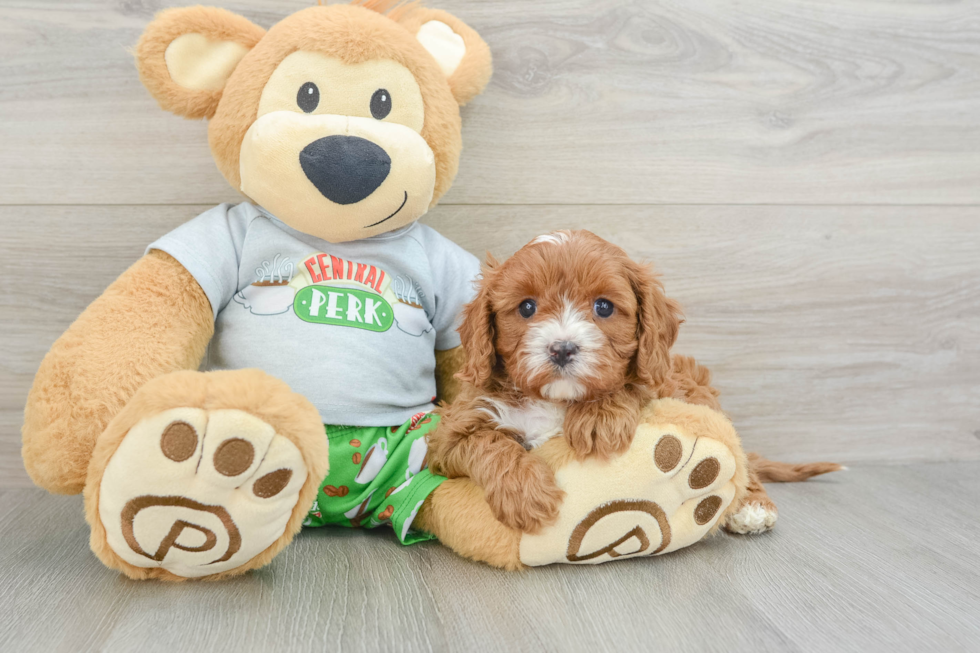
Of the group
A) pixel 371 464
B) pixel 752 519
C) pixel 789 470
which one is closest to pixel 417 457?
pixel 371 464

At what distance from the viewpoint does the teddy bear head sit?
1.24 m

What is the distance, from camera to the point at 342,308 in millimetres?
1351

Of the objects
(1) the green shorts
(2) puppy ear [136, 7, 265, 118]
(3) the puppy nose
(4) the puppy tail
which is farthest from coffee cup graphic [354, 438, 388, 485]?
(4) the puppy tail

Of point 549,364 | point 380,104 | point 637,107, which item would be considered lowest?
point 549,364

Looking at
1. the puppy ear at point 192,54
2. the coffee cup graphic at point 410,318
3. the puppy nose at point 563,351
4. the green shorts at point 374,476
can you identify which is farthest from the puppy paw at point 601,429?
the puppy ear at point 192,54

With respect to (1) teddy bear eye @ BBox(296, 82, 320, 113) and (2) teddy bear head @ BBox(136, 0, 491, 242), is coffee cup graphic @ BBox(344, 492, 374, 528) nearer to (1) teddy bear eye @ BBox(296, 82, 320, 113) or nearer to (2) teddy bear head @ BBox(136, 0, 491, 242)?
(2) teddy bear head @ BBox(136, 0, 491, 242)

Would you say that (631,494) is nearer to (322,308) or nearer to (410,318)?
(410,318)

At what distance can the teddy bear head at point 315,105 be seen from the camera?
124 centimetres

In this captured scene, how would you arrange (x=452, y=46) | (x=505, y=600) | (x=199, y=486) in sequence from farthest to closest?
1. (x=452, y=46)
2. (x=505, y=600)
3. (x=199, y=486)

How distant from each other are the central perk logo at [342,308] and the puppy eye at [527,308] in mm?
323

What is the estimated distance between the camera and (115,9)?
5.00 feet

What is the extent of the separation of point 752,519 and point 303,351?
89 centimetres

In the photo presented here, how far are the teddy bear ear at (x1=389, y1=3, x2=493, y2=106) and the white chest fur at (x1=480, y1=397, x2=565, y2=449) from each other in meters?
0.63

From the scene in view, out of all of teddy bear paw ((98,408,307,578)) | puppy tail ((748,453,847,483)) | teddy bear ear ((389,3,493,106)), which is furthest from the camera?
puppy tail ((748,453,847,483))
